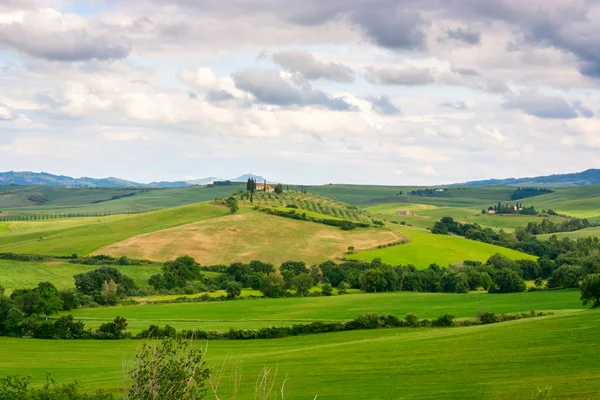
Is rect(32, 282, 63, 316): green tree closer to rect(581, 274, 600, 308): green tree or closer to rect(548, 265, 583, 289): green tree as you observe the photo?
rect(581, 274, 600, 308): green tree

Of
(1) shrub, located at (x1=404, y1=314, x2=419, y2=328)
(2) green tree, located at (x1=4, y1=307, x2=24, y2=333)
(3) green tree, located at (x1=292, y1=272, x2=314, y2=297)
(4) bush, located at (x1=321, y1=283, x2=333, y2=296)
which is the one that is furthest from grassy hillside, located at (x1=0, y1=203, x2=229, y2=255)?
(1) shrub, located at (x1=404, y1=314, x2=419, y2=328)

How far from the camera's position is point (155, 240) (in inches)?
6417

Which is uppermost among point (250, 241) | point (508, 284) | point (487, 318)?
point (250, 241)

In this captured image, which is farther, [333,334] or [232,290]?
[232,290]

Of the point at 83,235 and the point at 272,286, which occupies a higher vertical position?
the point at 83,235

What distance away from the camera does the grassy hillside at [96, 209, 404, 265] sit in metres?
154

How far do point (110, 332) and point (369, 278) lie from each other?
54.8 meters

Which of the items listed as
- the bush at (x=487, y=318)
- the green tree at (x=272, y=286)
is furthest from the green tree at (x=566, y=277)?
the green tree at (x=272, y=286)

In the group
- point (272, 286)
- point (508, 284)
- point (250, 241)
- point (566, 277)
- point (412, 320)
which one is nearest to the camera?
point (412, 320)

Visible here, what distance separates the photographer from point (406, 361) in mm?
56469

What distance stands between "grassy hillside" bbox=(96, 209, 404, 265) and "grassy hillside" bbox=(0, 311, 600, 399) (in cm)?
7847

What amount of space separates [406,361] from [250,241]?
110 metres

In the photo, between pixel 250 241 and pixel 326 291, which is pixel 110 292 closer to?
pixel 326 291

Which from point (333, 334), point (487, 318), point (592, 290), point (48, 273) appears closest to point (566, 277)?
point (592, 290)
